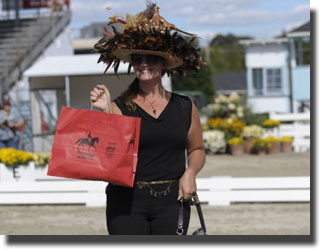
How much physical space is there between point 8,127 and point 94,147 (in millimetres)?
10234

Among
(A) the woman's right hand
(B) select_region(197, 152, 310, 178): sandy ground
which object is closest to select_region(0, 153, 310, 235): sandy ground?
(B) select_region(197, 152, 310, 178): sandy ground

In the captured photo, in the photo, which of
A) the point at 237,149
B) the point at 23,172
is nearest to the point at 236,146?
the point at 237,149

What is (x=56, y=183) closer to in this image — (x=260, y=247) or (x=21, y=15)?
(x=260, y=247)

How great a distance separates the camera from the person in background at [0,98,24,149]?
1272cm

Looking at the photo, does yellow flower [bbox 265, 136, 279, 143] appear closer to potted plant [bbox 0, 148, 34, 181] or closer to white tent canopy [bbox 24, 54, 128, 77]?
white tent canopy [bbox 24, 54, 128, 77]

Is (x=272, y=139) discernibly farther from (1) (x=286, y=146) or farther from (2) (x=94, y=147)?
(2) (x=94, y=147)

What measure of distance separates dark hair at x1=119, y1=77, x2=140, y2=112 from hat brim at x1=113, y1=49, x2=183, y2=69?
147 millimetres

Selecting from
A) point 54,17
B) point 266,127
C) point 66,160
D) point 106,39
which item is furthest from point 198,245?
point 54,17

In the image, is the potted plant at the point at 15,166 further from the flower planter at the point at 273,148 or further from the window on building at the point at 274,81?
the window on building at the point at 274,81

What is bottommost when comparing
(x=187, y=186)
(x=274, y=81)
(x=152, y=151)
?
(x=274, y=81)

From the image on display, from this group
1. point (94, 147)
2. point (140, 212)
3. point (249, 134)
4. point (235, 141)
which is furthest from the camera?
point (249, 134)

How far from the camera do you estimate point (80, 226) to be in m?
7.59

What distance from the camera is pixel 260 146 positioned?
16391 millimetres

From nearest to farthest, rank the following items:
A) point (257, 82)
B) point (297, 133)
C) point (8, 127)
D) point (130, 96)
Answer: point (130, 96)
point (8, 127)
point (297, 133)
point (257, 82)
